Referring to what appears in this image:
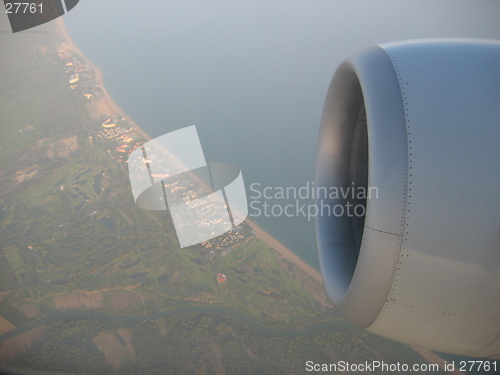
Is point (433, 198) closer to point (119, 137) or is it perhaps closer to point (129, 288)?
point (129, 288)

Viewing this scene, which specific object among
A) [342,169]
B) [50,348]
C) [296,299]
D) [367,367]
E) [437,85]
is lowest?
[367,367]

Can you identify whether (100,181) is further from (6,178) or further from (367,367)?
(367,367)

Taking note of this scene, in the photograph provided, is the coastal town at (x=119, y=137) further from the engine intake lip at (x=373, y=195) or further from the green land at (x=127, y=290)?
the engine intake lip at (x=373, y=195)

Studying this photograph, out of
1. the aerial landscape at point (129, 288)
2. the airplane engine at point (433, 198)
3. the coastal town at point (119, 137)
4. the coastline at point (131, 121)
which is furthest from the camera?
the coastal town at point (119, 137)

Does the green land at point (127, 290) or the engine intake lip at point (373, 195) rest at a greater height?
the engine intake lip at point (373, 195)

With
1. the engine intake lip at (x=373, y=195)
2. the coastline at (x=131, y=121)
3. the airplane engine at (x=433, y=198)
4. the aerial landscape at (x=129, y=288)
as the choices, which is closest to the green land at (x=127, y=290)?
the aerial landscape at (x=129, y=288)

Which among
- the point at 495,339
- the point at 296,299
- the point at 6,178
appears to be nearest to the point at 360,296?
the point at 495,339

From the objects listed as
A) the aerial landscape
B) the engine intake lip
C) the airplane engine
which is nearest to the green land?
the aerial landscape
